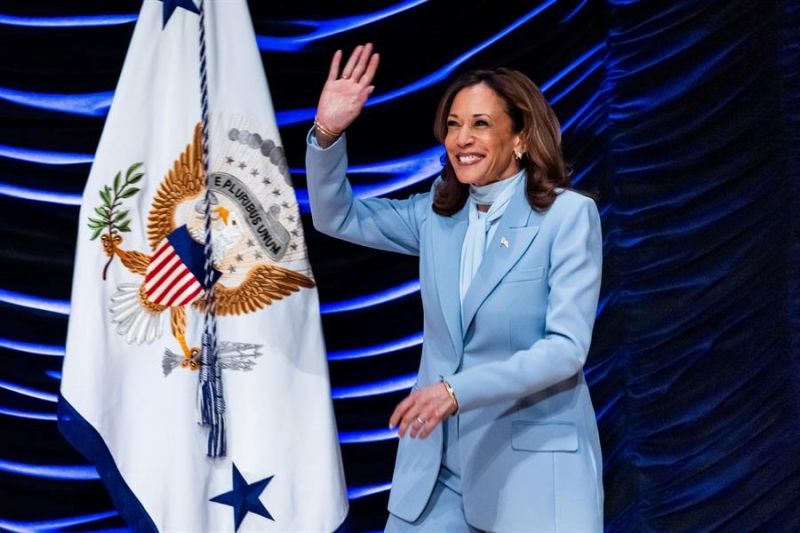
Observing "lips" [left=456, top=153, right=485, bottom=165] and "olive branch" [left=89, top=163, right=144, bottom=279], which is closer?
"lips" [left=456, top=153, right=485, bottom=165]

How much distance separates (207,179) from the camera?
277 centimetres

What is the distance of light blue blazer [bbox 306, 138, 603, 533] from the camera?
91.2 inches

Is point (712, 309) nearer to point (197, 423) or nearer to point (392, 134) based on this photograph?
point (392, 134)

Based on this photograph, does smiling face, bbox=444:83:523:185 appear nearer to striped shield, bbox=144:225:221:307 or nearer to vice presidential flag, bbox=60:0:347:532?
vice presidential flag, bbox=60:0:347:532

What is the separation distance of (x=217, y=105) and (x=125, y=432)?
2.77ft

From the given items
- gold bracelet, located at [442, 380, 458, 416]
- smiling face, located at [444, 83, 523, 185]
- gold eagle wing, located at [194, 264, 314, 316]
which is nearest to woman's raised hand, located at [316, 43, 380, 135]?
smiling face, located at [444, 83, 523, 185]

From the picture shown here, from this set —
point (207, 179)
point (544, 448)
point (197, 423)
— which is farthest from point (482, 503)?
point (207, 179)

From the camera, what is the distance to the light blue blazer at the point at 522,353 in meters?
2.32

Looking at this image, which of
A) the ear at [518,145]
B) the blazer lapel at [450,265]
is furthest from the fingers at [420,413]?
the ear at [518,145]

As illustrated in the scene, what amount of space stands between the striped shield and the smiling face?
0.72m

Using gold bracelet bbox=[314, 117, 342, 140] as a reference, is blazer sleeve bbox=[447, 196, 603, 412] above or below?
below

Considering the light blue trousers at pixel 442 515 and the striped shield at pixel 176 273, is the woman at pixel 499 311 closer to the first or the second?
the light blue trousers at pixel 442 515

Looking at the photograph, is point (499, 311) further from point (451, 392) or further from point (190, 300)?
point (190, 300)

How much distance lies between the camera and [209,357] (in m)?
2.75
